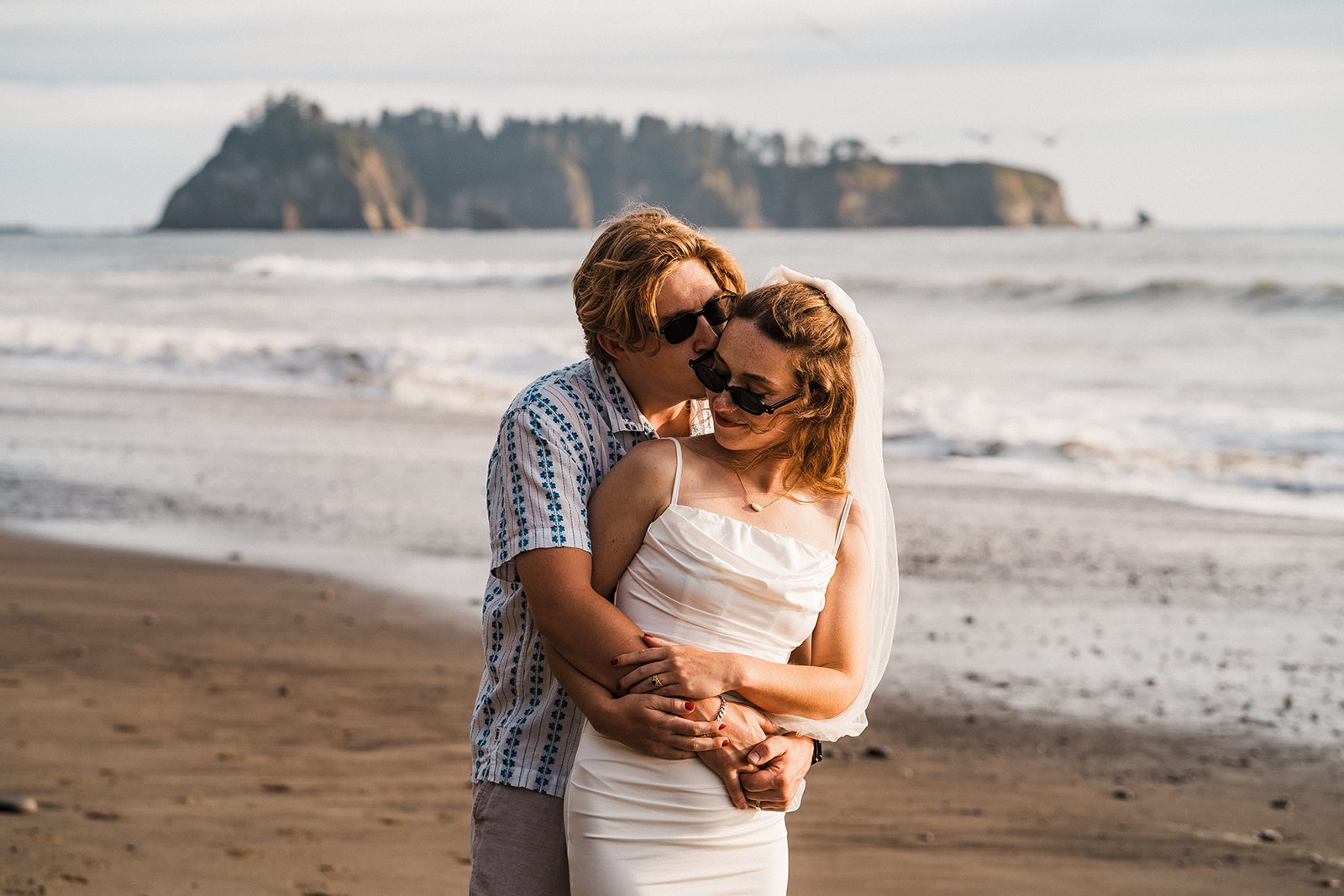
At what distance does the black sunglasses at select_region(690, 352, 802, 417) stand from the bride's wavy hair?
37mm

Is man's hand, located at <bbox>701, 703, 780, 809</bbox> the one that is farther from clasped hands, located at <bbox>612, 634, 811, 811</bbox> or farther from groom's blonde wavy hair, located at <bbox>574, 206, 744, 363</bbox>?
groom's blonde wavy hair, located at <bbox>574, 206, 744, 363</bbox>

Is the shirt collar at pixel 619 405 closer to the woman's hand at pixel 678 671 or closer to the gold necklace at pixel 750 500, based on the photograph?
the gold necklace at pixel 750 500

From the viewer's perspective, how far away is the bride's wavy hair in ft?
7.52

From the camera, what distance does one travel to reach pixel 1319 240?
47.0 m

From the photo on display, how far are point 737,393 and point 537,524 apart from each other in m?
0.42

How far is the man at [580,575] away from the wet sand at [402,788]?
1.93m

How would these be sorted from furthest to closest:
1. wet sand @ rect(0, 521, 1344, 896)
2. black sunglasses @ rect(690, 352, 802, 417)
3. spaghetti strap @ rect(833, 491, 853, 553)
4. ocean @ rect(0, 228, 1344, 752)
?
ocean @ rect(0, 228, 1344, 752) → wet sand @ rect(0, 521, 1344, 896) → spaghetti strap @ rect(833, 491, 853, 553) → black sunglasses @ rect(690, 352, 802, 417)

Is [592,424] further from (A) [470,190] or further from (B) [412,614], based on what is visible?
(A) [470,190]

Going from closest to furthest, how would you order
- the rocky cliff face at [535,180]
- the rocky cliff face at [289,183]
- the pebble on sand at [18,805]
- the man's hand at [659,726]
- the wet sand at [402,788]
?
1. the man's hand at [659,726]
2. the wet sand at [402,788]
3. the pebble on sand at [18,805]
4. the rocky cliff face at [535,180]
5. the rocky cliff face at [289,183]

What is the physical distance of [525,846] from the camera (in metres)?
2.41

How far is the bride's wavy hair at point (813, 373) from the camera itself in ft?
7.52

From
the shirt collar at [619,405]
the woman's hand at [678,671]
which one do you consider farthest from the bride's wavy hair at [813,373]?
the woman's hand at [678,671]

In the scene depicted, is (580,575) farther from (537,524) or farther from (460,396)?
(460,396)

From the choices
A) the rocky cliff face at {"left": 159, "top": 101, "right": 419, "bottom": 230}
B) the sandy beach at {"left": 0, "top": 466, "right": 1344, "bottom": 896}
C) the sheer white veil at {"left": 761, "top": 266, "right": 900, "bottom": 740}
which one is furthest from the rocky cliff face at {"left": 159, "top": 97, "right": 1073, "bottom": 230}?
the sheer white veil at {"left": 761, "top": 266, "right": 900, "bottom": 740}
